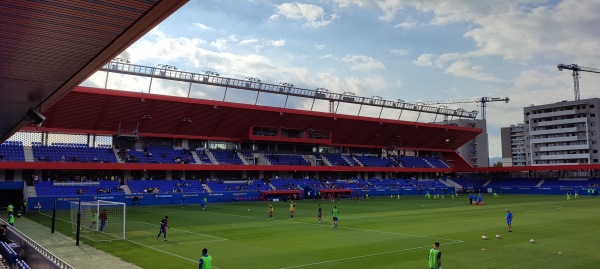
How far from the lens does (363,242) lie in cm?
2686

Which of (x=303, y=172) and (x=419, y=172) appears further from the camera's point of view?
(x=419, y=172)

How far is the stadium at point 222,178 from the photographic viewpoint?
573 inches

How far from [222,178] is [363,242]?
52281 millimetres

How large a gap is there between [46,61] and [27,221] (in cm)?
3365

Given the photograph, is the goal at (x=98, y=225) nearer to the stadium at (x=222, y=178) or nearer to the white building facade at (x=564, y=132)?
the stadium at (x=222, y=178)

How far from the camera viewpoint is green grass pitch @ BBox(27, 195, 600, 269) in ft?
68.7

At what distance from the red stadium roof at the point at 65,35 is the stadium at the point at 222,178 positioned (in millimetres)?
58

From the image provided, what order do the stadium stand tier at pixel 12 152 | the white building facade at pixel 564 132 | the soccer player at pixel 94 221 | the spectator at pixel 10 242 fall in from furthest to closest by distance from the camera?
the white building facade at pixel 564 132 < the stadium stand tier at pixel 12 152 < the soccer player at pixel 94 221 < the spectator at pixel 10 242

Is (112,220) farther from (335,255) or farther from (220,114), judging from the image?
(220,114)

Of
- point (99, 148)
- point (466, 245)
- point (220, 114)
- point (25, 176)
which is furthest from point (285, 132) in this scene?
point (466, 245)

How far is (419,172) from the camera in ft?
333

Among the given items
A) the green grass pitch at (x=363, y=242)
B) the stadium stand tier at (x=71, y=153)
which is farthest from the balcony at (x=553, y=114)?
the stadium stand tier at (x=71, y=153)

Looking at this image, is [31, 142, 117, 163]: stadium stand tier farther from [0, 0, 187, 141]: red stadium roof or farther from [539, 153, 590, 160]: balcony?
[539, 153, 590, 160]: balcony

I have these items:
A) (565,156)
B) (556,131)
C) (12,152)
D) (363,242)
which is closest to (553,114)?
(556,131)
